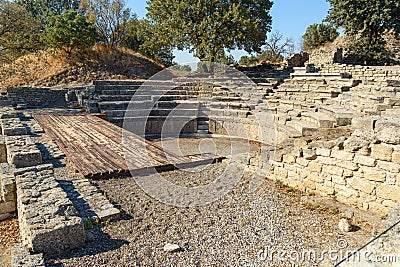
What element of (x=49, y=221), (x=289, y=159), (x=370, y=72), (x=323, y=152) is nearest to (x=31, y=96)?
(x=49, y=221)

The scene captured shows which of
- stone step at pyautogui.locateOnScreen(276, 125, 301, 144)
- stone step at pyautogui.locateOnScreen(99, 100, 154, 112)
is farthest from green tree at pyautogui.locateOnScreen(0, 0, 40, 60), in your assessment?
stone step at pyautogui.locateOnScreen(276, 125, 301, 144)

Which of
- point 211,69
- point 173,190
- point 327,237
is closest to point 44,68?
point 211,69

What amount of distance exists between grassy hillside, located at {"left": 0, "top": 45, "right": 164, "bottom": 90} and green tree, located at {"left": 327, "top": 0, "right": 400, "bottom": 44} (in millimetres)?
11696

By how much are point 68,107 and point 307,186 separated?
38.2 ft

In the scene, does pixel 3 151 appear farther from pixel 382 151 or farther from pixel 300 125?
pixel 382 151

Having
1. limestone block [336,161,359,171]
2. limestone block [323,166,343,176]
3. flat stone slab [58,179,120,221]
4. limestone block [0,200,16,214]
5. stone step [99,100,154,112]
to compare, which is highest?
stone step [99,100,154,112]

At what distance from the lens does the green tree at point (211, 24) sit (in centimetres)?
1498

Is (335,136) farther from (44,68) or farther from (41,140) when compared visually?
(44,68)

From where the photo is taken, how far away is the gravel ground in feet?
10.9

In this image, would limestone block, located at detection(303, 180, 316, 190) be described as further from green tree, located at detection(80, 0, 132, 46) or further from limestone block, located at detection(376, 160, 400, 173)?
green tree, located at detection(80, 0, 132, 46)

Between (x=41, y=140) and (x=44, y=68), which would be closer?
(x=41, y=140)

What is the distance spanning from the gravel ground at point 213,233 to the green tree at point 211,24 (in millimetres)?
11536

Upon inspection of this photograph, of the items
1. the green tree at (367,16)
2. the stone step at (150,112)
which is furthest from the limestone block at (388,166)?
the green tree at (367,16)

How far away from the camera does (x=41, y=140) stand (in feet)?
25.4
